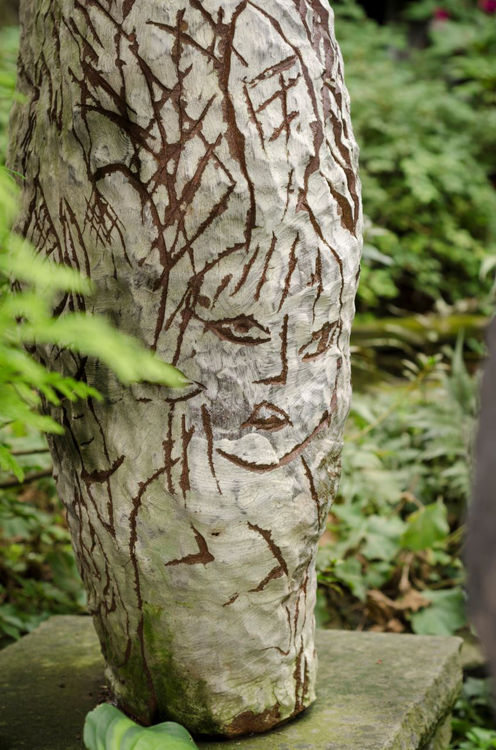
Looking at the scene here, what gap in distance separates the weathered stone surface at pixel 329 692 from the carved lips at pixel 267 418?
66cm

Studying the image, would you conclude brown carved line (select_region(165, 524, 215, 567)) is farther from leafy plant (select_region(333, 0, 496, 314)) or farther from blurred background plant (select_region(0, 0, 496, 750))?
leafy plant (select_region(333, 0, 496, 314))

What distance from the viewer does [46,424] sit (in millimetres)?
1242

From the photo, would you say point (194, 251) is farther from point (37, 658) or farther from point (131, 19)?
point (37, 658)

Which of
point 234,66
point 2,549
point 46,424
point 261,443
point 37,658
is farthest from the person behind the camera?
point 2,549

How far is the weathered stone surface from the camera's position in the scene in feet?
5.87

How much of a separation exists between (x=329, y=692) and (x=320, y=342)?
85 cm

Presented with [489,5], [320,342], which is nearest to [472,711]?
[320,342]

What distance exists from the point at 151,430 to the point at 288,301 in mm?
366

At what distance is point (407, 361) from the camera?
11.1 ft

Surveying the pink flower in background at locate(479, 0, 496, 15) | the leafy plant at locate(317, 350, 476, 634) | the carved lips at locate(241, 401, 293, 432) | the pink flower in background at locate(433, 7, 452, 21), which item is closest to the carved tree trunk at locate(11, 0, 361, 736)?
the carved lips at locate(241, 401, 293, 432)

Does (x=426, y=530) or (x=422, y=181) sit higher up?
(x=422, y=181)

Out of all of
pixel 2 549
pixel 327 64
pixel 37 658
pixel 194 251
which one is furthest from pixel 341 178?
pixel 2 549

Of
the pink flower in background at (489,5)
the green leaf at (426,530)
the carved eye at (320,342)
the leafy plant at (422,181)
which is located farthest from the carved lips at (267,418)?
the pink flower in background at (489,5)

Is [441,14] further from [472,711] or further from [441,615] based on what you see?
[472,711]
